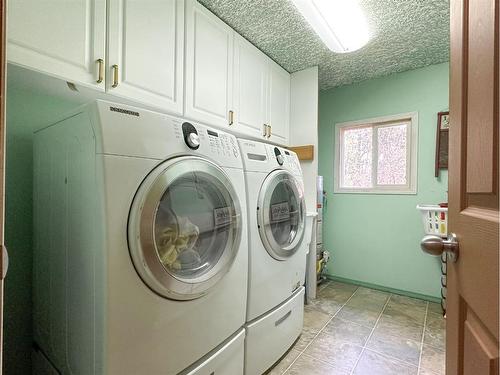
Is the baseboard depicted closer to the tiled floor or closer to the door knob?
the tiled floor

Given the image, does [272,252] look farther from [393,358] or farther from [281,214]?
[393,358]

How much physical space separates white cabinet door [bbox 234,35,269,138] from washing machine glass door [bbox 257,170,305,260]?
0.65 meters

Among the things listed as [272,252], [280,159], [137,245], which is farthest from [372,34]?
[137,245]

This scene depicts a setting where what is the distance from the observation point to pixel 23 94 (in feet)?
3.99

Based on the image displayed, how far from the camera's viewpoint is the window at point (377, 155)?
247 cm

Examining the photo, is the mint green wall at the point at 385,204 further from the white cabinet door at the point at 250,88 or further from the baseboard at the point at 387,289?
the white cabinet door at the point at 250,88

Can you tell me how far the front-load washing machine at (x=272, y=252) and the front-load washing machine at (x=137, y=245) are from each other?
9cm

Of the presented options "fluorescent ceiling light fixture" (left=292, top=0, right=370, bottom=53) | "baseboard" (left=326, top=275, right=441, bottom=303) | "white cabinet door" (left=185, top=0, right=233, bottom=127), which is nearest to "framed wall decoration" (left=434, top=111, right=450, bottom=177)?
"fluorescent ceiling light fixture" (left=292, top=0, right=370, bottom=53)

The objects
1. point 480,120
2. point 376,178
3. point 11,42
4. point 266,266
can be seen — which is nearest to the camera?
point 480,120

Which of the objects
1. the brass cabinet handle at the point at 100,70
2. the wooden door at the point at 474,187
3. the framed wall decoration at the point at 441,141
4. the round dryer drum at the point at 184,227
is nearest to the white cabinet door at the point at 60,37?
the brass cabinet handle at the point at 100,70

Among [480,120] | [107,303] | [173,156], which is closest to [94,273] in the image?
[107,303]

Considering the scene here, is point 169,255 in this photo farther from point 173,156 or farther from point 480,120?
point 480,120

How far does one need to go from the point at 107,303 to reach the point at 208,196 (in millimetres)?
528

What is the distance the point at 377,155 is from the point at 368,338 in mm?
1839
